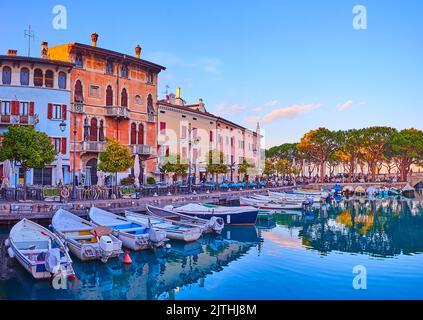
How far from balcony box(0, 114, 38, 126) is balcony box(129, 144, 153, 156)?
1139 cm

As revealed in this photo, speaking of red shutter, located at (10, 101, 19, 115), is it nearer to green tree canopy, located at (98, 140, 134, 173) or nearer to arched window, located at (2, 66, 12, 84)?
arched window, located at (2, 66, 12, 84)

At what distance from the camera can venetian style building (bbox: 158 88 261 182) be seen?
53.9 metres

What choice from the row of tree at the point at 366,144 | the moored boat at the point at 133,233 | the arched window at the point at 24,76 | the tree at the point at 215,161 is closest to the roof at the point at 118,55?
the arched window at the point at 24,76

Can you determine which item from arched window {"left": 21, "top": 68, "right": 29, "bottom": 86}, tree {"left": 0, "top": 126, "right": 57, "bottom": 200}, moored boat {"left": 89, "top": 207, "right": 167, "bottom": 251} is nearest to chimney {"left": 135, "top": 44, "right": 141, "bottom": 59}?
arched window {"left": 21, "top": 68, "right": 29, "bottom": 86}

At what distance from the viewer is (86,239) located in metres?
20.2

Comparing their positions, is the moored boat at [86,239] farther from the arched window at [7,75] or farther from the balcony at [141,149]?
the balcony at [141,149]

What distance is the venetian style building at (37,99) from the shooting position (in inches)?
1519

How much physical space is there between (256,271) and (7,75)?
33.4 metres

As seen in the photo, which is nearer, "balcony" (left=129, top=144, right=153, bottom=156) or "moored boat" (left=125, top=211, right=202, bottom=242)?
"moored boat" (left=125, top=211, right=202, bottom=242)

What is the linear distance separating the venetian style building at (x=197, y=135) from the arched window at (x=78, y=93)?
39.2 feet

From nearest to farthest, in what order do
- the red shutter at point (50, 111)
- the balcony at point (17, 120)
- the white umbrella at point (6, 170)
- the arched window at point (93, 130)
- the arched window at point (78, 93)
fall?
the white umbrella at point (6, 170)
the balcony at point (17, 120)
the red shutter at point (50, 111)
the arched window at point (78, 93)
the arched window at point (93, 130)

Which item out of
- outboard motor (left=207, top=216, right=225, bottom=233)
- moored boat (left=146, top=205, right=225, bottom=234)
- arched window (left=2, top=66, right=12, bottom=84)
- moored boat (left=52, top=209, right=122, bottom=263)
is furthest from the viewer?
arched window (left=2, top=66, right=12, bottom=84)
